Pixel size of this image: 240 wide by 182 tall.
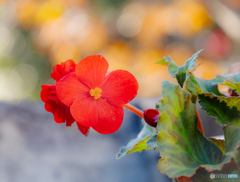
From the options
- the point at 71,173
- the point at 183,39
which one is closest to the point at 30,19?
the point at 183,39

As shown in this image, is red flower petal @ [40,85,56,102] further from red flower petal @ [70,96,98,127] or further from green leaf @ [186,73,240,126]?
green leaf @ [186,73,240,126]

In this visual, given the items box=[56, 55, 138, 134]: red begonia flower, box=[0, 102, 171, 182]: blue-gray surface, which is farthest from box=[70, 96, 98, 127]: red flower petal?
box=[0, 102, 171, 182]: blue-gray surface

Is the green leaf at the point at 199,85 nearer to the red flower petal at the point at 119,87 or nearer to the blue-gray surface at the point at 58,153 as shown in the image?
the red flower petal at the point at 119,87

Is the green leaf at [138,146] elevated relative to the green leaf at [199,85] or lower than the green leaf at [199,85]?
lower

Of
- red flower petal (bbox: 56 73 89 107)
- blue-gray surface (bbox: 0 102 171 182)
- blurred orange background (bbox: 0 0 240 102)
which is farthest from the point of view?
blurred orange background (bbox: 0 0 240 102)

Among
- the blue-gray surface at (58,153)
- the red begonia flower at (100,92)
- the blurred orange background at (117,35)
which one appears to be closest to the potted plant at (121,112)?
the red begonia flower at (100,92)

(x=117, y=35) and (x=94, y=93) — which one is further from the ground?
(x=94, y=93)

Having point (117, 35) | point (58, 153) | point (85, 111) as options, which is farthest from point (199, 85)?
point (117, 35)

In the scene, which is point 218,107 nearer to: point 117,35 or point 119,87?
point 119,87
